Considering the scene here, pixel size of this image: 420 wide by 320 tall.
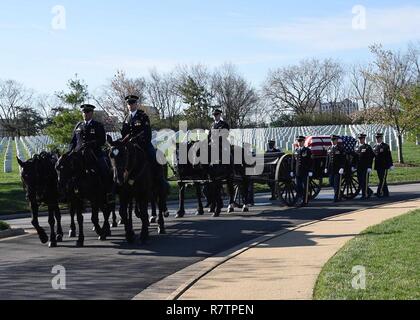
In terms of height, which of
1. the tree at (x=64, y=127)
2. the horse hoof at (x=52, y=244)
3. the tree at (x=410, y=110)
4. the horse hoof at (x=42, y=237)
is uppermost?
the tree at (x=410, y=110)

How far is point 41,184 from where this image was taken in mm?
11836

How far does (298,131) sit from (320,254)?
47.8 metres

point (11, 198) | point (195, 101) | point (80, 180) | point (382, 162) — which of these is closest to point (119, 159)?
point (80, 180)

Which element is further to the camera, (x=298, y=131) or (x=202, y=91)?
(x=202, y=91)

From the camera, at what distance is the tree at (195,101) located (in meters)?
60.0

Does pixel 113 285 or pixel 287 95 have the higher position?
pixel 287 95

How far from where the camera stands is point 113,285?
8.30 metres

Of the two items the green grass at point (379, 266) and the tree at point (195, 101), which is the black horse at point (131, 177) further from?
the tree at point (195, 101)

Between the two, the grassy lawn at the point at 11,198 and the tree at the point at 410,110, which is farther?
the tree at the point at 410,110

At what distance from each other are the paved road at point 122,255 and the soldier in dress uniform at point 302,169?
1.49 m

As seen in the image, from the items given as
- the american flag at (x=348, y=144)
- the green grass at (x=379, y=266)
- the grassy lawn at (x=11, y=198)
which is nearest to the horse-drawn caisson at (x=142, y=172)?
the american flag at (x=348, y=144)
